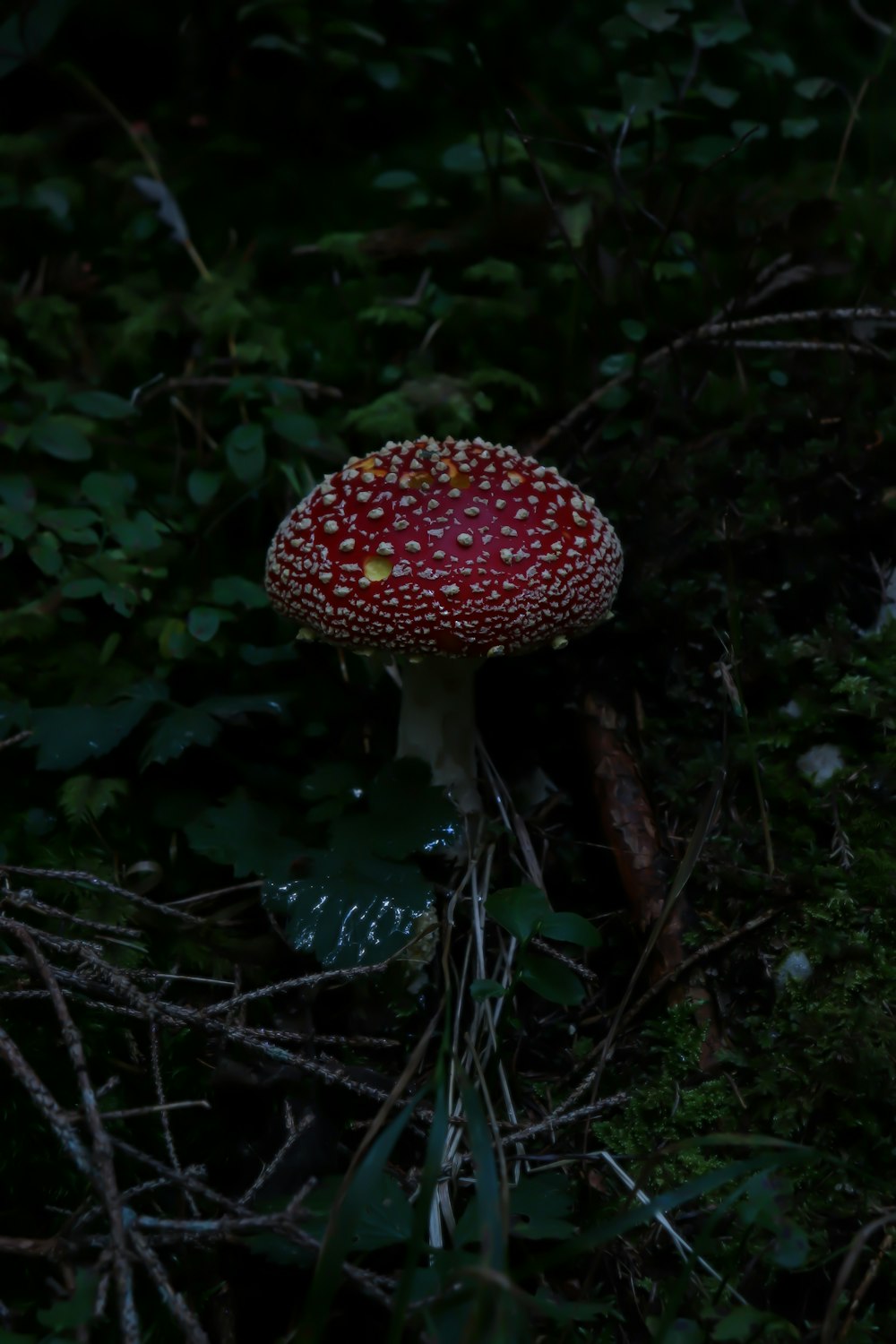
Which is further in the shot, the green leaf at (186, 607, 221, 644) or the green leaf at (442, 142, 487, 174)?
the green leaf at (442, 142, 487, 174)

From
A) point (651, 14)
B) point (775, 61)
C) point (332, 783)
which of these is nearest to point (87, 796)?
point (332, 783)

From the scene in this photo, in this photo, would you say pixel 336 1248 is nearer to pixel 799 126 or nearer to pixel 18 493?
pixel 18 493

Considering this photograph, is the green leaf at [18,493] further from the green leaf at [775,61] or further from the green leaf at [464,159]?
the green leaf at [775,61]

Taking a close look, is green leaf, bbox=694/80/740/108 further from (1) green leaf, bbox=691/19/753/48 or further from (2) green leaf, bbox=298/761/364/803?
(2) green leaf, bbox=298/761/364/803

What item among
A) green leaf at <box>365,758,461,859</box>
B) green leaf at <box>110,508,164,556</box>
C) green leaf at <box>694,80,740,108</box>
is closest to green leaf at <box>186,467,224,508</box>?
green leaf at <box>110,508,164,556</box>

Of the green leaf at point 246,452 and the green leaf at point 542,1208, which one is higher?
the green leaf at point 246,452

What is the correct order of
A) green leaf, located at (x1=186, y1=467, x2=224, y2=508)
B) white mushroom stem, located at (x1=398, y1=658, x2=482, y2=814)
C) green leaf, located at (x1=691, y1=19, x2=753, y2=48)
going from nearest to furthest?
white mushroom stem, located at (x1=398, y1=658, x2=482, y2=814) < green leaf, located at (x1=186, y1=467, x2=224, y2=508) < green leaf, located at (x1=691, y1=19, x2=753, y2=48)

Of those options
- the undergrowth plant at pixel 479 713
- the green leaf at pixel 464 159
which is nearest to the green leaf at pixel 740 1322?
the undergrowth plant at pixel 479 713
